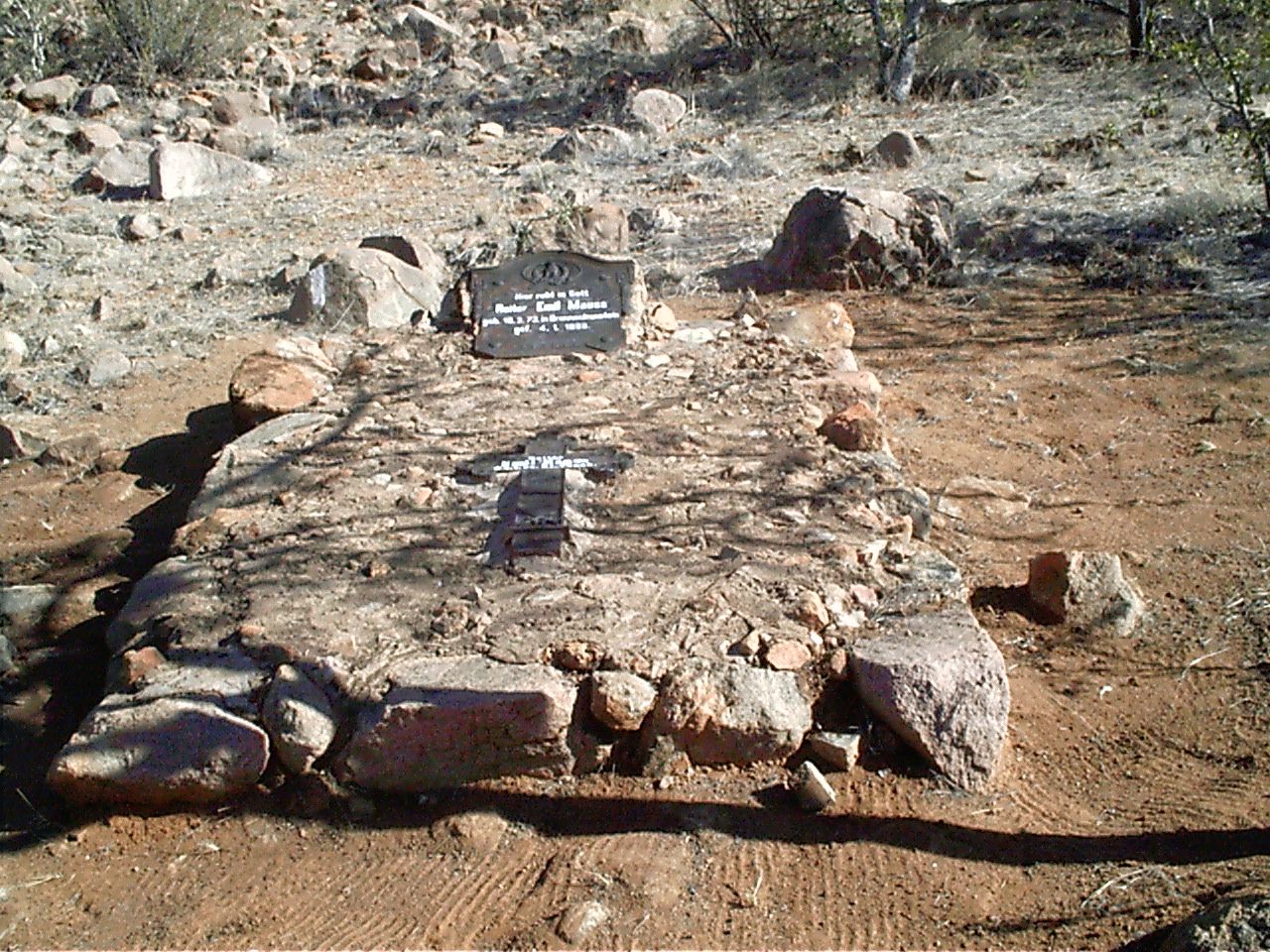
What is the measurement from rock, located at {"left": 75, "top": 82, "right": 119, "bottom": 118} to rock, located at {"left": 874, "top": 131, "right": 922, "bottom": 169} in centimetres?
740

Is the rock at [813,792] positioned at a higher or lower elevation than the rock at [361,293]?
lower

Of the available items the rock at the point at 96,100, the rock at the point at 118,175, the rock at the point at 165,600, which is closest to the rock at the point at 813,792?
the rock at the point at 165,600

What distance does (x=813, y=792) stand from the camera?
3012 millimetres

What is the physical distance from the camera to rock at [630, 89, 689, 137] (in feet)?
35.2

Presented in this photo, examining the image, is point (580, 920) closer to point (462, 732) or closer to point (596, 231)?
point (462, 732)

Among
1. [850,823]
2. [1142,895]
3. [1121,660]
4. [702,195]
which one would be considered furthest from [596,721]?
[702,195]

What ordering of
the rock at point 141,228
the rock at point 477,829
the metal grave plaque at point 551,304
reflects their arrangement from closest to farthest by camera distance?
the rock at point 477,829 → the metal grave plaque at point 551,304 → the rock at point 141,228

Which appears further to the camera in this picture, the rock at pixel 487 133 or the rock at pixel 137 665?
the rock at pixel 487 133

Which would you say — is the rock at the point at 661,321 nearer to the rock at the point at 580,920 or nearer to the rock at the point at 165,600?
the rock at the point at 165,600

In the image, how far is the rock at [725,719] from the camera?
313 cm

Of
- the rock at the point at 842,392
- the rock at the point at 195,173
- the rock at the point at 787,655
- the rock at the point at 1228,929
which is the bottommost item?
the rock at the point at 1228,929

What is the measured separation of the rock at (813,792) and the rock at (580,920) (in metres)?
0.57

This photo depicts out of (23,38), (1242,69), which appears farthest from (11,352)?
(23,38)

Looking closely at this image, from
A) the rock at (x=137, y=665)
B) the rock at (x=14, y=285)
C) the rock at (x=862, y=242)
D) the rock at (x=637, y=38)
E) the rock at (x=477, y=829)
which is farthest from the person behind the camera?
the rock at (x=637, y=38)
